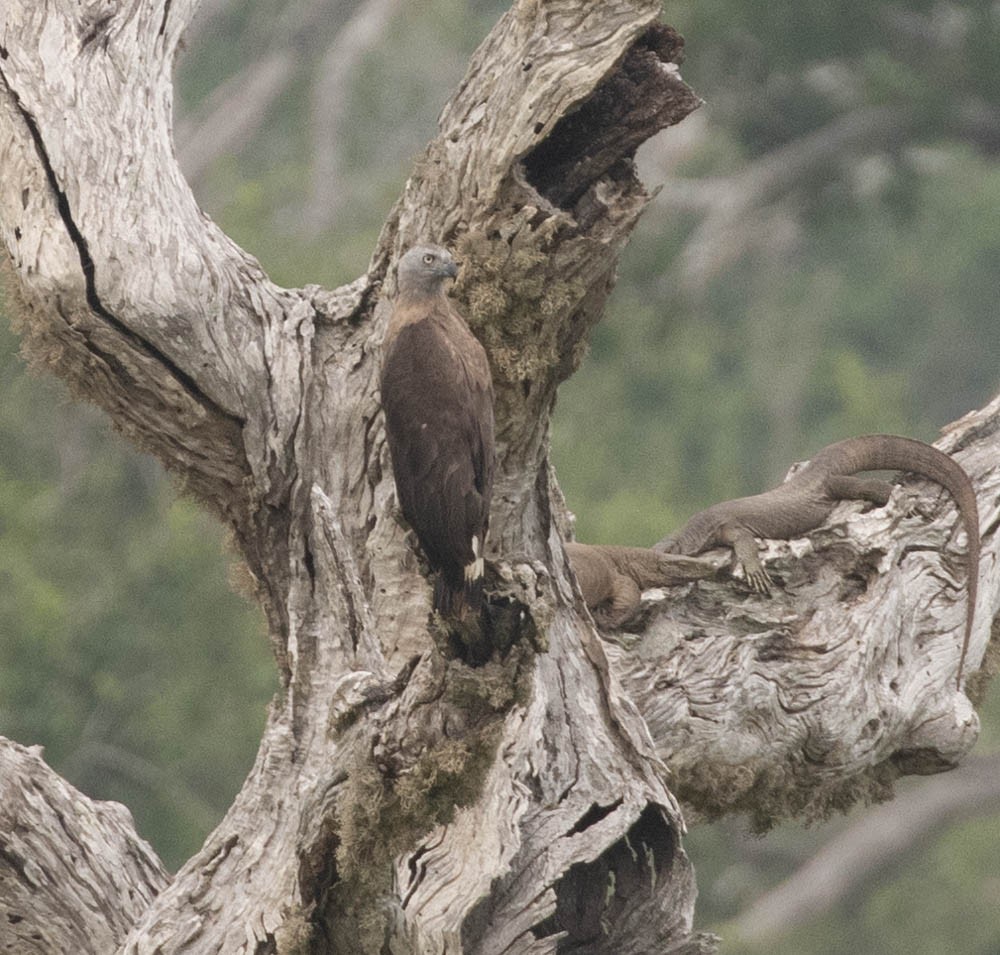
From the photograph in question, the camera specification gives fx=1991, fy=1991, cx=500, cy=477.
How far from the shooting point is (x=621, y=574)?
7.02m

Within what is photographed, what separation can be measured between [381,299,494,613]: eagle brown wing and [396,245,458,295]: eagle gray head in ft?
0.41

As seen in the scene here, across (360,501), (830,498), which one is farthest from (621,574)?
(360,501)

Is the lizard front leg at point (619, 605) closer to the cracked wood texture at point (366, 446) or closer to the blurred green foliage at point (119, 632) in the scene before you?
the cracked wood texture at point (366, 446)

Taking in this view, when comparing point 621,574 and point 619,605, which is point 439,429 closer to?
point 619,605

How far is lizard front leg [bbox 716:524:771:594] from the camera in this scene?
21.1ft

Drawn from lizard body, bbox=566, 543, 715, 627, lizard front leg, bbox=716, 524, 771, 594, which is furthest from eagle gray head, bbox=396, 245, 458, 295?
lizard front leg, bbox=716, 524, 771, 594

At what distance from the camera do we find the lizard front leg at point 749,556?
6423 mm

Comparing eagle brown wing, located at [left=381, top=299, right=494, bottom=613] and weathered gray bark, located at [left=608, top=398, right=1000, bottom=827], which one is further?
weathered gray bark, located at [left=608, top=398, right=1000, bottom=827]

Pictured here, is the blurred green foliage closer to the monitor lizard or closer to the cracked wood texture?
the monitor lizard

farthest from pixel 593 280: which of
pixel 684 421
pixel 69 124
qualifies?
pixel 684 421

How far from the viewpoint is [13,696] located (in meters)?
15.1

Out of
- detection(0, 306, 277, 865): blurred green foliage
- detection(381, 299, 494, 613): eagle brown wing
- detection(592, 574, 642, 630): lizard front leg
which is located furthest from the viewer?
detection(0, 306, 277, 865): blurred green foliage

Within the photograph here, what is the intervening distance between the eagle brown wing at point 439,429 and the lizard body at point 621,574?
1430mm

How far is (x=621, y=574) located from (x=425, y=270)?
2110 mm
